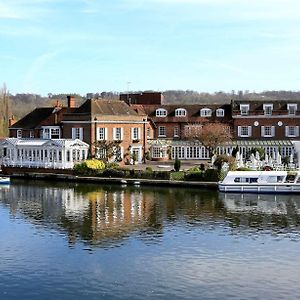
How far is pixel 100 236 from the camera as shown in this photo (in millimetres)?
25562

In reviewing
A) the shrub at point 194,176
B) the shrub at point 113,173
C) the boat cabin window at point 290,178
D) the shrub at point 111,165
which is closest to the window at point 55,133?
the shrub at point 111,165

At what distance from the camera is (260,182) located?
128 ft

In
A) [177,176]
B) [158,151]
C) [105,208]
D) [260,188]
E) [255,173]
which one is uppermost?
[158,151]

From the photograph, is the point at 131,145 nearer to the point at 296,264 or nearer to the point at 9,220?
the point at 9,220

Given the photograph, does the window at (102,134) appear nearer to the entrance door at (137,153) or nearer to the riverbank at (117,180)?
the entrance door at (137,153)

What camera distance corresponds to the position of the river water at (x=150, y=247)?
731 inches

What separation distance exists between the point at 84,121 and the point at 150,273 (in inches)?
1296

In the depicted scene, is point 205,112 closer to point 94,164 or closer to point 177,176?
point 94,164

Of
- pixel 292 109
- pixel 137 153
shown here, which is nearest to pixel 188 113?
pixel 137 153

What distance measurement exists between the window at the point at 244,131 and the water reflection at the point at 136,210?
18086 millimetres

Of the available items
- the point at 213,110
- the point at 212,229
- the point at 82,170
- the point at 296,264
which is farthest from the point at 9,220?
the point at 213,110

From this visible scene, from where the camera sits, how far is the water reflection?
27.1 meters

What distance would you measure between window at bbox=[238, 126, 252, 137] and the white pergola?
577 inches

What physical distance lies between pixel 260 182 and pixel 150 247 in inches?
672
